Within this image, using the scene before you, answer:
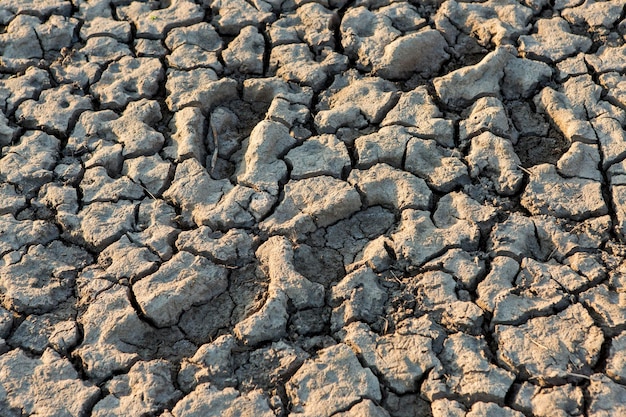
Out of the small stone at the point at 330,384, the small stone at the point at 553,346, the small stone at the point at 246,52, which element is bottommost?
the small stone at the point at 330,384

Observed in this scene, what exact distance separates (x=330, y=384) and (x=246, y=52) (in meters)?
1.75

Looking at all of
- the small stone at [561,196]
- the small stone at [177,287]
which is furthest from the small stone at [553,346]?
the small stone at [177,287]

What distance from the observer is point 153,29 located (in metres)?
3.62

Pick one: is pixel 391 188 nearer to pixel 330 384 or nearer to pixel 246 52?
pixel 330 384

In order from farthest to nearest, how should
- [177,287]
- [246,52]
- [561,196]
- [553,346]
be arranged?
[246,52]
[561,196]
[177,287]
[553,346]

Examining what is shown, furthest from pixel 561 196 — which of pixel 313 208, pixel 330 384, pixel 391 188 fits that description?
pixel 330 384

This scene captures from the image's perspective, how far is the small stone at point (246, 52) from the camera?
3400 millimetres

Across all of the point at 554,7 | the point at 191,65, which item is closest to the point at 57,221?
the point at 191,65

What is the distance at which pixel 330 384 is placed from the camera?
2.33 metres

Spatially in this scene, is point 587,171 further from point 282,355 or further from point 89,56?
point 89,56

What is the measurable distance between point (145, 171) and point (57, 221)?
0.40 meters

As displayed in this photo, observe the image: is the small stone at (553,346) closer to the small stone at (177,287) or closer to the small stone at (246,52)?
the small stone at (177,287)

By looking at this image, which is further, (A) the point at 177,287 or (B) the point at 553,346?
(A) the point at 177,287

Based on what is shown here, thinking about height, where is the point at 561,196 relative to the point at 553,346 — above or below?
above
